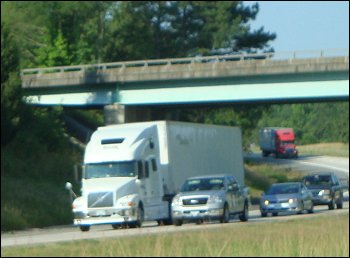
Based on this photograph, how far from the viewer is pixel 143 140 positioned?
1387 inches

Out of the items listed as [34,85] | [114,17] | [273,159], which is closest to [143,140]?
[34,85]

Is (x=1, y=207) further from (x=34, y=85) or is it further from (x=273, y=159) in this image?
(x=273, y=159)

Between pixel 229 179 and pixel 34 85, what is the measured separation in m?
29.3

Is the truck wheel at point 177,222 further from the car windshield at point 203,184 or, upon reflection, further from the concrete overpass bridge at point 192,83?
the concrete overpass bridge at point 192,83

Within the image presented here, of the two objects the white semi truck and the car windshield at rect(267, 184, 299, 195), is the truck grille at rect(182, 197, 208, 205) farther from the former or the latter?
the car windshield at rect(267, 184, 299, 195)

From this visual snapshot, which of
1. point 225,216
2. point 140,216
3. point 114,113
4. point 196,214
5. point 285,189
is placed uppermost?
point 114,113

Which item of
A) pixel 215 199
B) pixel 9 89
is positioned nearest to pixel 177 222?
pixel 215 199

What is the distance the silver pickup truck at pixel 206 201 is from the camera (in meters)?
35.0

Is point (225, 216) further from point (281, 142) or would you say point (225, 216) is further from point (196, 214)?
point (281, 142)

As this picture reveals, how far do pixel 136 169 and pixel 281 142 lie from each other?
31.7 m

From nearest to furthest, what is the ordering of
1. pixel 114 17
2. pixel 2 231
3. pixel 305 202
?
pixel 2 231 → pixel 305 202 → pixel 114 17

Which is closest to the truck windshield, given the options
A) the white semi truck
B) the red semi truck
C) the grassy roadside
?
Answer: the white semi truck

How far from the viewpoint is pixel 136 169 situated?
112 ft

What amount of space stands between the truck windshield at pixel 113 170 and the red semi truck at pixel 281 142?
25.5 metres
